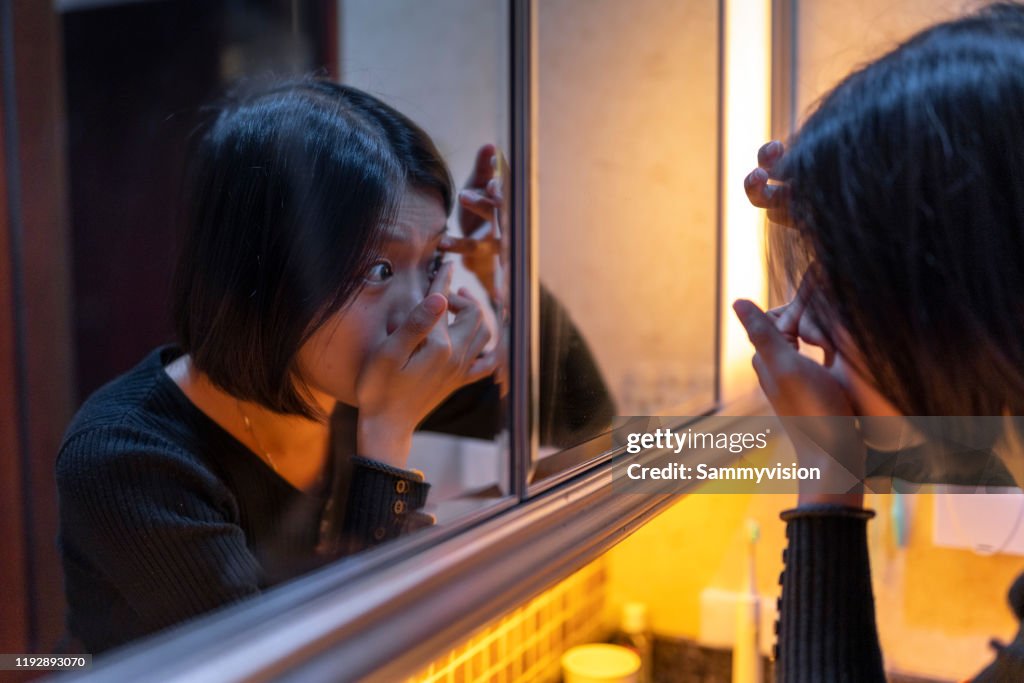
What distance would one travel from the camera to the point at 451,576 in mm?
416

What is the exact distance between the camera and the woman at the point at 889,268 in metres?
0.47

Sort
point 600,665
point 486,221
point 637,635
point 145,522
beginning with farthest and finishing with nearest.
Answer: point 637,635
point 600,665
point 486,221
point 145,522

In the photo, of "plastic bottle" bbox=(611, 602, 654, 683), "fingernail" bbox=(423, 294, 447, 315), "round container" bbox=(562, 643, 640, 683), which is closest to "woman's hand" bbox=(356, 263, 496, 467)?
"fingernail" bbox=(423, 294, 447, 315)

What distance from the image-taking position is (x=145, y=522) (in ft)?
1.29

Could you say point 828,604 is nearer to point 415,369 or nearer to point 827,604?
point 827,604

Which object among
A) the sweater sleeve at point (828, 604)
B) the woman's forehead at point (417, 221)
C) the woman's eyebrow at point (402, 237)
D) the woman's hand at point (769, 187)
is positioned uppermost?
the woman's hand at point (769, 187)

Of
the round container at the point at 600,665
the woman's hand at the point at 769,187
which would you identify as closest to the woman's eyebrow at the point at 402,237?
the woman's hand at the point at 769,187

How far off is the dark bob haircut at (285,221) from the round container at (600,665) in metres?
0.56

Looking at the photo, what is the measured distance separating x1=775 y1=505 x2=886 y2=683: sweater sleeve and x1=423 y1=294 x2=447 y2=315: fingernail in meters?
0.30

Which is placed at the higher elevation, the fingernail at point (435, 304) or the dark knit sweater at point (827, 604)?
the fingernail at point (435, 304)

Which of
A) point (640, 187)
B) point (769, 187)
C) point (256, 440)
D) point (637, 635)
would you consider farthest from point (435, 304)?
point (637, 635)

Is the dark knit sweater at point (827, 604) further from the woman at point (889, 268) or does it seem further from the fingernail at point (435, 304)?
the fingernail at point (435, 304)

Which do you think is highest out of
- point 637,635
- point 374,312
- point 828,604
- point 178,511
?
point 374,312

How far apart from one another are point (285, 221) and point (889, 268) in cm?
36
